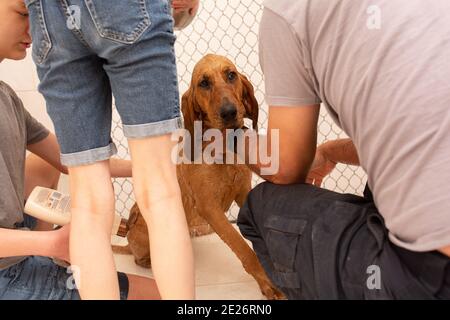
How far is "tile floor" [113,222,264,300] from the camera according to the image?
4.71 ft

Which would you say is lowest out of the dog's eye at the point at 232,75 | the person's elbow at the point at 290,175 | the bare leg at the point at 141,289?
the bare leg at the point at 141,289

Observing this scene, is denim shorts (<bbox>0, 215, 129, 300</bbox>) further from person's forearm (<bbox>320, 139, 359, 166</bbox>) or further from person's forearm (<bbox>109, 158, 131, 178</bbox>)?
person's forearm (<bbox>320, 139, 359, 166</bbox>)

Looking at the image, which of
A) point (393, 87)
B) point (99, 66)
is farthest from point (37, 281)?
point (393, 87)

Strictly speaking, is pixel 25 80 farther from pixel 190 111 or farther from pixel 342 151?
pixel 342 151

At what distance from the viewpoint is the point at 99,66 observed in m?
0.89

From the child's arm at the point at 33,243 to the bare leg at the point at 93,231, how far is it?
0.13 metres

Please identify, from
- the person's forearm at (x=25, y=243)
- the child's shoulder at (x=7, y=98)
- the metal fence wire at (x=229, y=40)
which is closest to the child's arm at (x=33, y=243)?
the person's forearm at (x=25, y=243)

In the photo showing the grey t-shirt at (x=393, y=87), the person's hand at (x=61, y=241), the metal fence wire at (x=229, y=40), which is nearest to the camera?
the grey t-shirt at (x=393, y=87)

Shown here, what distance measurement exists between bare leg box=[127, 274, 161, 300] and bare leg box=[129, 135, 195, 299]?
1.28ft

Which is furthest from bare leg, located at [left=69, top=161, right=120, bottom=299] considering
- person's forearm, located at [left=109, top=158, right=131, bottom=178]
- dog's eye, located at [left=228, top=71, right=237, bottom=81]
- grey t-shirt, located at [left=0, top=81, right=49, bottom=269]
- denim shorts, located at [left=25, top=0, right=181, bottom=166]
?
dog's eye, located at [left=228, top=71, right=237, bottom=81]

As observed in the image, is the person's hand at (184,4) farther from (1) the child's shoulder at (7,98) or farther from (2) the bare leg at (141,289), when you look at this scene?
(2) the bare leg at (141,289)

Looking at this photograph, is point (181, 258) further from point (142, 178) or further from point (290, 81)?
point (290, 81)

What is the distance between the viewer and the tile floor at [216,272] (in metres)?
1.44

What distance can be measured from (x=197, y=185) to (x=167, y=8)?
886 mm
